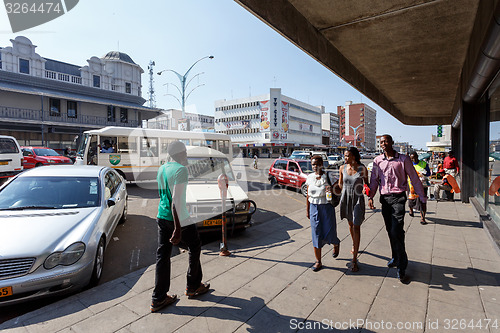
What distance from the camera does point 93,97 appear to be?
30.7m

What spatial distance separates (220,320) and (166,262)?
88 centimetres

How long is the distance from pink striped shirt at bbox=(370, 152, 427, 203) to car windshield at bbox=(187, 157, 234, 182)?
3.83 metres

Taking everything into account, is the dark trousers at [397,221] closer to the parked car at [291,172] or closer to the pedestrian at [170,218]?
the pedestrian at [170,218]

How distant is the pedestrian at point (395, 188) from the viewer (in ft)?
12.2

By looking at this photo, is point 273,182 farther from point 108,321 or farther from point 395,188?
point 108,321

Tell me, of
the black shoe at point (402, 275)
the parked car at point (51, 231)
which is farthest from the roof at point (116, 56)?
the black shoe at point (402, 275)

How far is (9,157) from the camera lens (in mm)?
11617

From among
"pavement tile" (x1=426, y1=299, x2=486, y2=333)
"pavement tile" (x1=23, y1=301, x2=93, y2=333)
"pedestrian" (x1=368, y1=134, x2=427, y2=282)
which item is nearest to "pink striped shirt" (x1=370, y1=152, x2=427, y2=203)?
"pedestrian" (x1=368, y1=134, x2=427, y2=282)

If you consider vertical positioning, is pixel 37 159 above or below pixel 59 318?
above

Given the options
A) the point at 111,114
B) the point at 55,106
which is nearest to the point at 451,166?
the point at 111,114

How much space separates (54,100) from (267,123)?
49.2 meters

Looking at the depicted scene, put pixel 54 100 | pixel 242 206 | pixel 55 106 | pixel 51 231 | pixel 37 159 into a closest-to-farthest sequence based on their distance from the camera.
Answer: pixel 51 231 < pixel 242 206 < pixel 37 159 < pixel 54 100 < pixel 55 106

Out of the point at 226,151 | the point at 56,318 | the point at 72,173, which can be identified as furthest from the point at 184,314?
the point at 226,151

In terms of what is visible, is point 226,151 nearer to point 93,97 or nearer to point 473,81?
point 473,81
